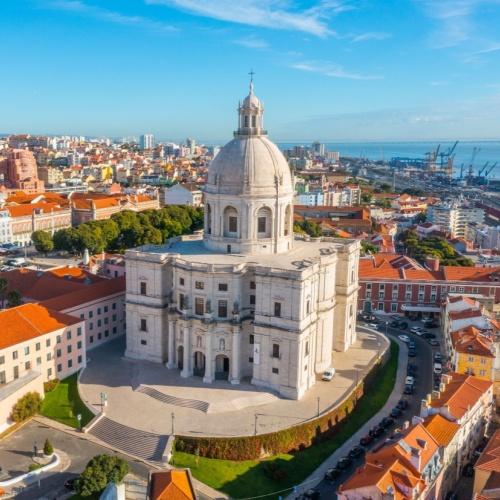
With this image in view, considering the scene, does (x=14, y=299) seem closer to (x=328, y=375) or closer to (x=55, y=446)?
(x=55, y=446)

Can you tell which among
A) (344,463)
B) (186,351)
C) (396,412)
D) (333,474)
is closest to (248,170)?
(186,351)

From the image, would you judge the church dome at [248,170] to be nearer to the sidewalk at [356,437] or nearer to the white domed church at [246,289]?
the white domed church at [246,289]

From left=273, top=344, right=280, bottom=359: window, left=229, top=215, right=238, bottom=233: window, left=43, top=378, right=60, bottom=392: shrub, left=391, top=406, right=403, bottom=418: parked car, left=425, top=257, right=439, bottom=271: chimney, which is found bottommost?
left=391, top=406, right=403, bottom=418: parked car

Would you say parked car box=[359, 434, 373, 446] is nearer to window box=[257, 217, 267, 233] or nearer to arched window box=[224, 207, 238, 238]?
window box=[257, 217, 267, 233]

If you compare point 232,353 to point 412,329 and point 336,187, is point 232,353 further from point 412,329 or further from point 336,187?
point 336,187

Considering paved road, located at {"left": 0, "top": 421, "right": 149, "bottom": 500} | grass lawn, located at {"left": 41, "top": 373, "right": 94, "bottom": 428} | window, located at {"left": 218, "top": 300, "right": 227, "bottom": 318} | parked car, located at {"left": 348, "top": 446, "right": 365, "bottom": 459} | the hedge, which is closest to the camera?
paved road, located at {"left": 0, "top": 421, "right": 149, "bottom": 500}

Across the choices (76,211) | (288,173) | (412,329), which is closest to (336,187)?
(76,211)

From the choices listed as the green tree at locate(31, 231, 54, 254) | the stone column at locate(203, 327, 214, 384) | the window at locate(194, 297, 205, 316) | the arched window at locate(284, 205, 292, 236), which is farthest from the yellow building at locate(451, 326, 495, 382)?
the green tree at locate(31, 231, 54, 254)

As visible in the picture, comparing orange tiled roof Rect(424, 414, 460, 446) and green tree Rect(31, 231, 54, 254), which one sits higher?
green tree Rect(31, 231, 54, 254)
